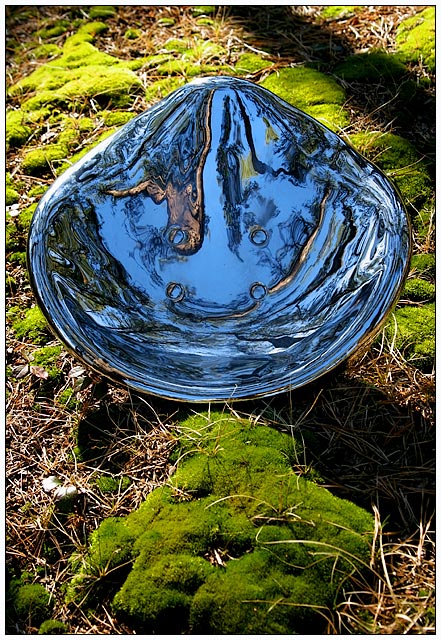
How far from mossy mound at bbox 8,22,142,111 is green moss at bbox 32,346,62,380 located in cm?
144

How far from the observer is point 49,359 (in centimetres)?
233

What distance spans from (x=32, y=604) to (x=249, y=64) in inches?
102

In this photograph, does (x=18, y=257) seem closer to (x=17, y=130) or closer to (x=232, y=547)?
(x=17, y=130)

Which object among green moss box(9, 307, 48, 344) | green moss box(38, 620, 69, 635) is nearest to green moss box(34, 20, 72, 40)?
green moss box(9, 307, 48, 344)

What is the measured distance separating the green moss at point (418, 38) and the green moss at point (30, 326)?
208cm

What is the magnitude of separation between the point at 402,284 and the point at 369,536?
69 centimetres

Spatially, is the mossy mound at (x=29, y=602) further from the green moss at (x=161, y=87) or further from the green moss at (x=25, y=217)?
the green moss at (x=161, y=87)

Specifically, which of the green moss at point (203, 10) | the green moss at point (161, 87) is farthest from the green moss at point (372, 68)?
the green moss at point (203, 10)

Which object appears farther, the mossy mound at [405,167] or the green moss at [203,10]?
the green moss at [203,10]

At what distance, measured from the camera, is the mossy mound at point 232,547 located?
1.62 metres

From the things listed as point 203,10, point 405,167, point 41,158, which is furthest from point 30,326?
point 203,10

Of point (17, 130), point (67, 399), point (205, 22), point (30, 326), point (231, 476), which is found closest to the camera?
point (231, 476)

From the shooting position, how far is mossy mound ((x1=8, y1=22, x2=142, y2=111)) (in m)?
3.31

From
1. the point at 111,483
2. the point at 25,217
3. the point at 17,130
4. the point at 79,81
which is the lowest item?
the point at 111,483
